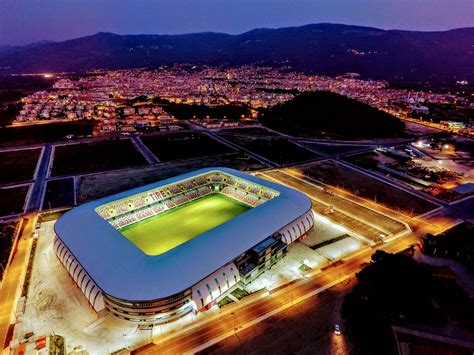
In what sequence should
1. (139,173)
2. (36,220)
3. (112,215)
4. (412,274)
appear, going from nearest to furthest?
(412,274) → (112,215) → (36,220) → (139,173)

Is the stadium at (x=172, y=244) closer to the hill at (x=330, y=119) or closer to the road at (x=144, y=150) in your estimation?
the road at (x=144, y=150)

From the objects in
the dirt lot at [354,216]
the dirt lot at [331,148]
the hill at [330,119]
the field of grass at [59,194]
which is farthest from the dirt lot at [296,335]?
the hill at [330,119]

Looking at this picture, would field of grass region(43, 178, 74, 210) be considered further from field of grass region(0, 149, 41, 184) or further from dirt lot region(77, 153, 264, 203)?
field of grass region(0, 149, 41, 184)

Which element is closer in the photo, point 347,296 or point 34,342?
point 34,342

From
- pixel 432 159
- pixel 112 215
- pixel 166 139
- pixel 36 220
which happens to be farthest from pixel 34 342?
pixel 432 159

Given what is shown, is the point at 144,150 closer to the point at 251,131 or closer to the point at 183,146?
the point at 183,146

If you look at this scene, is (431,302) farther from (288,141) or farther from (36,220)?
(288,141)

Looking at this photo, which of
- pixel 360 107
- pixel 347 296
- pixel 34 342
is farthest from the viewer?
pixel 360 107

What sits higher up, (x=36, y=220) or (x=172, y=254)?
(x=172, y=254)
